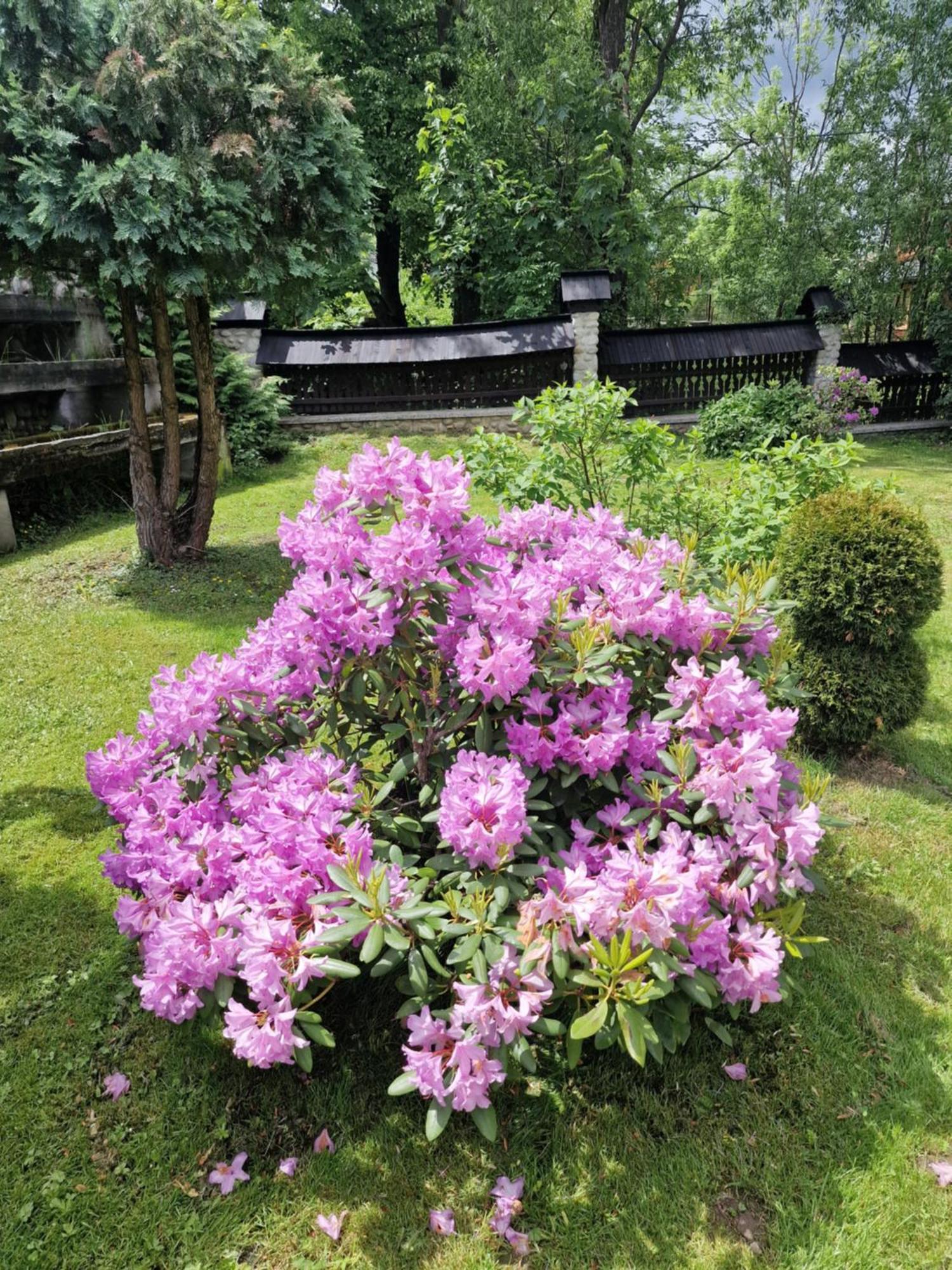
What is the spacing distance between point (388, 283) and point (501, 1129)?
879 inches

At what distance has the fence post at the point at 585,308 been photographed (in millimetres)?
13953

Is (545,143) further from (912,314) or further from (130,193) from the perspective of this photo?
(130,193)

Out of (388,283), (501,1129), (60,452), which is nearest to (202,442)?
(60,452)

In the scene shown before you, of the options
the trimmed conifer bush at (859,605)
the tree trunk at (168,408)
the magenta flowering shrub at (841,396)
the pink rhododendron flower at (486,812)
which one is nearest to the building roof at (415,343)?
the magenta flowering shrub at (841,396)

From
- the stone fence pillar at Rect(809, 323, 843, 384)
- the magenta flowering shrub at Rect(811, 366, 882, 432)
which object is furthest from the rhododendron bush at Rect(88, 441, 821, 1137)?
the stone fence pillar at Rect(809, 323, 843, 384)

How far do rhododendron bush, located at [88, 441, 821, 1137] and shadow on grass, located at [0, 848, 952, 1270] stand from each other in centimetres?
21

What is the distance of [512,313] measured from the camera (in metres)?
16.1

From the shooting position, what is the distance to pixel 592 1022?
69.3 inches

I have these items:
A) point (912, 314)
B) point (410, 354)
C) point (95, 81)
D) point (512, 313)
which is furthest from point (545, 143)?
point (95, 81)

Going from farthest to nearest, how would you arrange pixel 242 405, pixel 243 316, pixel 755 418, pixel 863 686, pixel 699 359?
pixel 699 359
pixel 243 316
pixel 755 418
pixel 242 405
pixel 863 686

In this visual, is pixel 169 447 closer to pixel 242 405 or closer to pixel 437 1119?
pixel 242 405

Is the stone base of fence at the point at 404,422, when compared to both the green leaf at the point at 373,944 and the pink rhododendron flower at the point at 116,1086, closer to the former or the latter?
the pink rhododendron flower at the point at 116,1086

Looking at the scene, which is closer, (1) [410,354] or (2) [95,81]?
(2) [95,81]

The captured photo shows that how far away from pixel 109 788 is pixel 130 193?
505 cm
